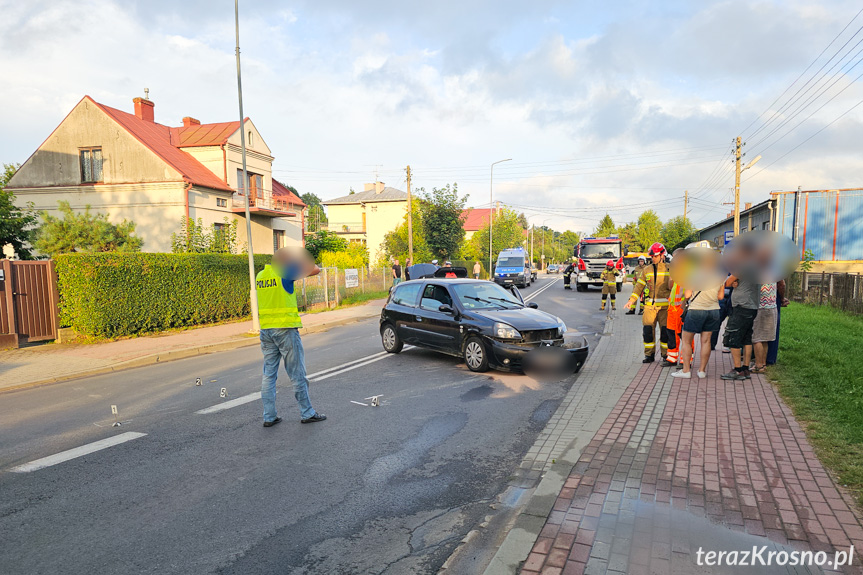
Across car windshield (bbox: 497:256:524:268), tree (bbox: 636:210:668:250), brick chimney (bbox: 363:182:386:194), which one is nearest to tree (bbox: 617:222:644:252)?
tree (bbox: 636:210:668:250)

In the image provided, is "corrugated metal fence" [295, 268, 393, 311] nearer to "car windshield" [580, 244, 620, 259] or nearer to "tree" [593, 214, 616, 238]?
"car windshield" [580, 244, 620, 259]

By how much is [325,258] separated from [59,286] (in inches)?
712

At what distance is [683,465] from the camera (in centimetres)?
423

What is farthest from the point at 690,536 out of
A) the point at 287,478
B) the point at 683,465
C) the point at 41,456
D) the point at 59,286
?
the point at 59,286

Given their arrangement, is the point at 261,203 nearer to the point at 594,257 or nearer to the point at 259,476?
the point at 594,257

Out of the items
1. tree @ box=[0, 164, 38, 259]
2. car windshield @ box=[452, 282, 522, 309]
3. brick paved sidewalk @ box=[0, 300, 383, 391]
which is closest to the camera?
car windshield @ box=[452, 282, 522, 309]

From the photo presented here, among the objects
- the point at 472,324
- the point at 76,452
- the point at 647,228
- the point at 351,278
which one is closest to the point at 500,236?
the point at 647,228

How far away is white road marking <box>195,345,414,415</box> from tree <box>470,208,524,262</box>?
138 ft

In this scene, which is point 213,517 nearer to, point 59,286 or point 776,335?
point 776,335

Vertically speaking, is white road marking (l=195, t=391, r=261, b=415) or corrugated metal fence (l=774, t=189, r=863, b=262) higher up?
corrugated metal fence (l=774, t=189, r=863, b=262)

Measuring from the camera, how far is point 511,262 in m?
33.8

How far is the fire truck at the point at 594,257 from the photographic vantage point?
27.1 metres

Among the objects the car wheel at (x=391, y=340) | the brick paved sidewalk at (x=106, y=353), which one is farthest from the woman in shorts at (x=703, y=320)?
the brick paved sidewalk at (x=106, y=353)

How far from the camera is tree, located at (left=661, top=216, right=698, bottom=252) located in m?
48.9
